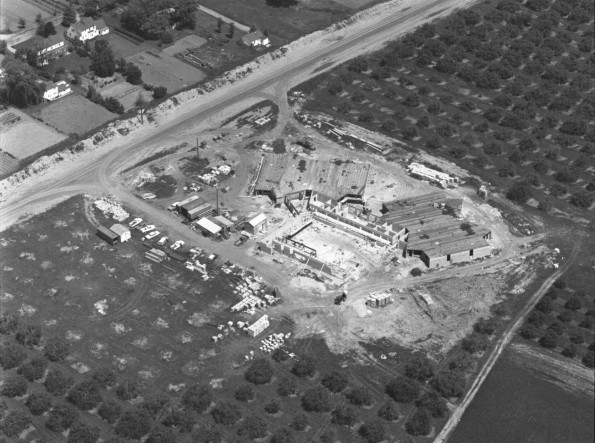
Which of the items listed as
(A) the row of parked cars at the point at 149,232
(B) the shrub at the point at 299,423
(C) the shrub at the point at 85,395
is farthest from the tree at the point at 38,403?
(A) the row of parked cars at the point at 149,232

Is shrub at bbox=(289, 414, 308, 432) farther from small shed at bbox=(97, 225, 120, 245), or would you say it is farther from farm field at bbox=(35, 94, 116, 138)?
farm field at bbox=(35, 94, 116, 138)

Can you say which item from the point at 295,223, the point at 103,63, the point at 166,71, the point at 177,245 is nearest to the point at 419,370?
the point at 295,223

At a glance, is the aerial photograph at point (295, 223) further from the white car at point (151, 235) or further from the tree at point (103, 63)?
the white car at point (151, 235)

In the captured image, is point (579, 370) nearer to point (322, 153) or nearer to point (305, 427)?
point (305, 427)

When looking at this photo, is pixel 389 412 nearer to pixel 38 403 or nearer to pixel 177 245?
pixel 38 403

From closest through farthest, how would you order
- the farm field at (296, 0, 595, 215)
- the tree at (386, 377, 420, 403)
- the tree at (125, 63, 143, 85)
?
the tree at (386, 377, 420, 403)
the farm field at (296, 0, 595, 215)
the tree at (125, 63, 143, 85)

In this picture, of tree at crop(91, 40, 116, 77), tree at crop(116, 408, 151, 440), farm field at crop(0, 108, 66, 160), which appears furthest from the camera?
tree at crop(91, 40, 116, 77)

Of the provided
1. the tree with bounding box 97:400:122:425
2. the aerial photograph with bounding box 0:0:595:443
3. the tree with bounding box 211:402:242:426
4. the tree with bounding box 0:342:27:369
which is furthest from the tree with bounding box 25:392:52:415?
the tree with bounding box 211:402:242:426

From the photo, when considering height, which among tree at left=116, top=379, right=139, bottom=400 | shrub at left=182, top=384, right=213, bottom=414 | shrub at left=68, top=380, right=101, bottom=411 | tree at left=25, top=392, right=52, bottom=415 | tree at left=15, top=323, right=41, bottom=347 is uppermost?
shrub at left=182, top=384, right=213, bottom=414
